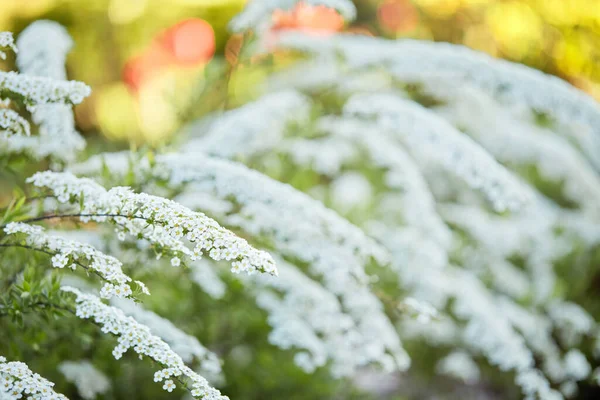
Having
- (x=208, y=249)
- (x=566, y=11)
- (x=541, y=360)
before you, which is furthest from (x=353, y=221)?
(x=566, y=11)

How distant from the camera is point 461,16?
287 inches

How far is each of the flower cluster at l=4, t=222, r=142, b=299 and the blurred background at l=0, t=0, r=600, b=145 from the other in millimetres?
1542

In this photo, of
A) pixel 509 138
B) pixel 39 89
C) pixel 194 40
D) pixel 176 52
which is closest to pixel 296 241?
pixel 39 89

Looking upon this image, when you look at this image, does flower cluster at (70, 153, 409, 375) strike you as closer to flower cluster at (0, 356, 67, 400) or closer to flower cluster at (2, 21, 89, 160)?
flower cluster at (2, 21, 89, 160)

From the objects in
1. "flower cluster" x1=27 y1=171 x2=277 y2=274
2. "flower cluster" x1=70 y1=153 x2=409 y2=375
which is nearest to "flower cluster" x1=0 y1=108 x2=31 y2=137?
"flower cluster" x1=27 y1=171 x2=277 y2=274

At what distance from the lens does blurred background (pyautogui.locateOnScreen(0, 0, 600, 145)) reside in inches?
152

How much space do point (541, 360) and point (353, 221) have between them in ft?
5.06

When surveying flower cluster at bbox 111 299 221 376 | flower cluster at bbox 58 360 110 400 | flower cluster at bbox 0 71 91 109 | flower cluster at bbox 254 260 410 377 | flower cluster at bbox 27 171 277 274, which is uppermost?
flower cluster at bbox 0 71 91 109

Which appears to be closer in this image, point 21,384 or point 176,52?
point 21,384

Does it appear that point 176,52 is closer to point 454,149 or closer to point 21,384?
point 454,149

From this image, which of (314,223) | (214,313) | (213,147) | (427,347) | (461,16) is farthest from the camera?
(461,16)

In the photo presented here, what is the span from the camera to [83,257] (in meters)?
1.44

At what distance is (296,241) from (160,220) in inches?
28.3

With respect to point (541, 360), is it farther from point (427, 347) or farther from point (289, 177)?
point (289, 177)
